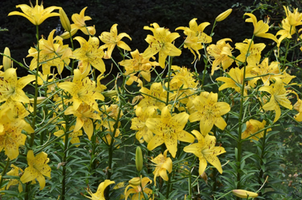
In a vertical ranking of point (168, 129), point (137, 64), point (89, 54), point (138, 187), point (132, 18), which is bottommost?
point (132, 18)

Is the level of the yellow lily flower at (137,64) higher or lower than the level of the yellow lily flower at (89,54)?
lower

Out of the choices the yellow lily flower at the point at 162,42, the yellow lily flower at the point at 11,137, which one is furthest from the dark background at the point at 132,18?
the yellow lily flower at the point at 11,137

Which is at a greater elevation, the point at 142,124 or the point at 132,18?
the point at 142,124

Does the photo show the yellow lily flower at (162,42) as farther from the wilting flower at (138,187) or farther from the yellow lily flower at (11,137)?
the yellow lily flower at (11,137)

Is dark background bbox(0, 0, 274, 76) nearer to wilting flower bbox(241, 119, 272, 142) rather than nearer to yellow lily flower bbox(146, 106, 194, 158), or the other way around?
wilting flower bbox(241, 119, 272, 142)

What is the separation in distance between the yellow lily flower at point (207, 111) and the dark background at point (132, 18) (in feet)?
13.7

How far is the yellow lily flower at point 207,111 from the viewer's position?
1.34 meters

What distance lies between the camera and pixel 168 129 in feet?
4.20

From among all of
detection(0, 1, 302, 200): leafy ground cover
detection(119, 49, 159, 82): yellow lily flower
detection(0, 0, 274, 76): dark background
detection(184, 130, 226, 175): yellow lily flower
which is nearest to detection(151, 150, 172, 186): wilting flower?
detection(0, 1, 302, 200): leafy ground cover

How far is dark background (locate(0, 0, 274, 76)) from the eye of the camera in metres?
5.18

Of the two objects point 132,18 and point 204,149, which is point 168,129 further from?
point 132,18

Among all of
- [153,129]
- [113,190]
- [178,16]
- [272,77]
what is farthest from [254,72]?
[178,16]

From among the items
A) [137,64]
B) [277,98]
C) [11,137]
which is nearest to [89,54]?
[137,64]

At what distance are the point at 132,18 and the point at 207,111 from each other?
4.60 meters
